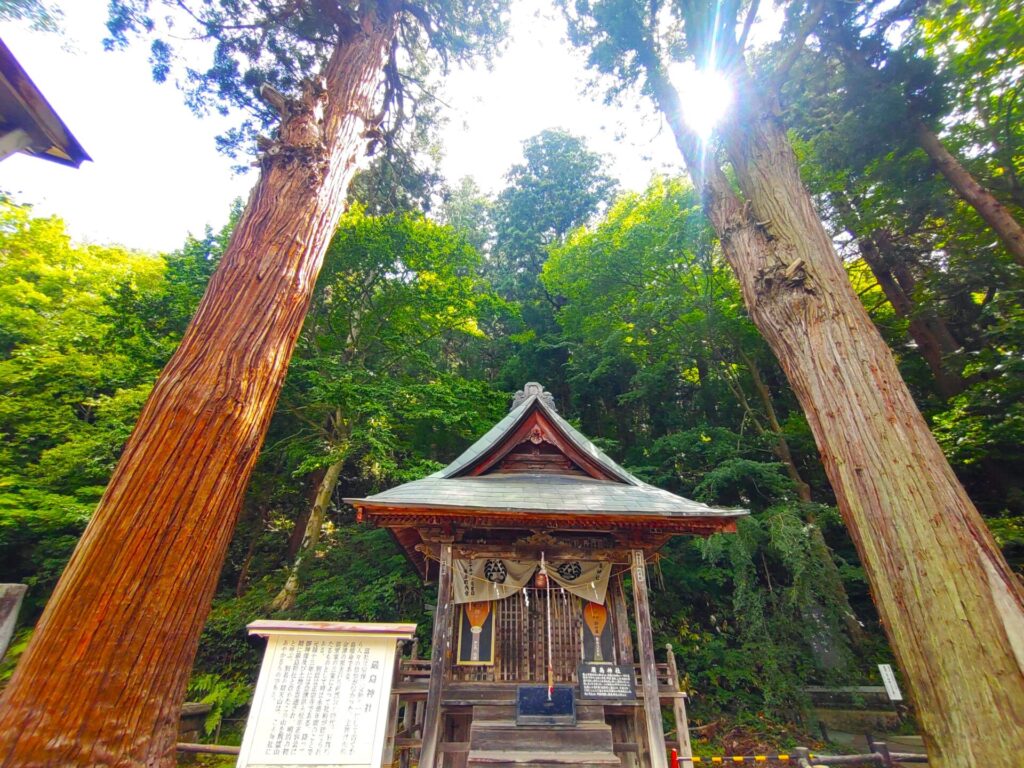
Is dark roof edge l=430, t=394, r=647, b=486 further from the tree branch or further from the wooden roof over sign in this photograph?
the wooden roof over sign

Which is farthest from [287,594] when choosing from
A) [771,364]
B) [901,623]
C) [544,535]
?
[771,364]

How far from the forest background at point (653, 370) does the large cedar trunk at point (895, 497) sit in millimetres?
5554

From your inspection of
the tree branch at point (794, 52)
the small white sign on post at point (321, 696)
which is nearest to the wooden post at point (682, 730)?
the small white sign on post at point (321, 696)

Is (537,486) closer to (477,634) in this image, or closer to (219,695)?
(477,634)

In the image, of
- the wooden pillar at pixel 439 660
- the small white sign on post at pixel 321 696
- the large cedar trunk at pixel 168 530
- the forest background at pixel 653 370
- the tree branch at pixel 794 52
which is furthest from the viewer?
→ the forest background at pixel 653 370

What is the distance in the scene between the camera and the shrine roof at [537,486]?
17.7 ft

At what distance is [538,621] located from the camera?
6.34 m

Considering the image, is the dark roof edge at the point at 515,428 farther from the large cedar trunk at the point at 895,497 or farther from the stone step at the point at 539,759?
the large cedar trunk at the point at 895,497

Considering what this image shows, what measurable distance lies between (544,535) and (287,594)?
7.78m

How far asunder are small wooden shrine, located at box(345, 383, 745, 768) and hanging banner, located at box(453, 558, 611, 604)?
1 cm

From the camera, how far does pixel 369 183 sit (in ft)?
34.6

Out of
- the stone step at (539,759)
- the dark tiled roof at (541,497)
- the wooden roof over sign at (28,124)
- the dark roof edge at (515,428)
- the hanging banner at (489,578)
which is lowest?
the stone step at (539,759)

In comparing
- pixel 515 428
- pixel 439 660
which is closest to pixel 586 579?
pixel 439 660

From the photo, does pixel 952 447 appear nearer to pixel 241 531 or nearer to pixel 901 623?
pixel 901 623
